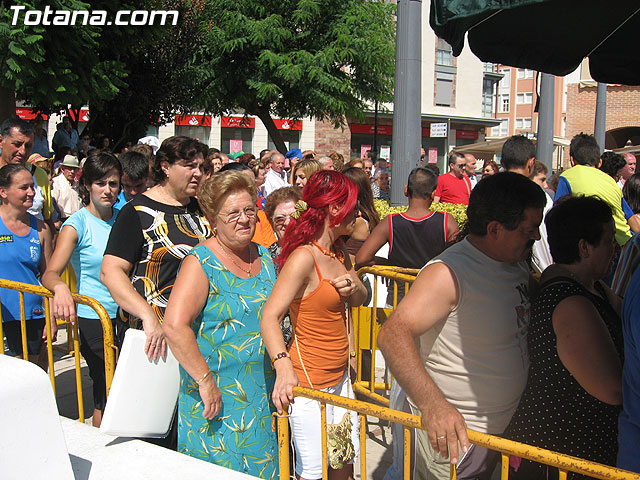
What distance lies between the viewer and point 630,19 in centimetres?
352

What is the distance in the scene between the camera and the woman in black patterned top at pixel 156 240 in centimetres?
290

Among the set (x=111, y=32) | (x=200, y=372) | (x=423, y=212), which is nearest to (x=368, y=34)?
(x=111, y=32)

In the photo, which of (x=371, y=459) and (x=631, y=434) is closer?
(x=631, y=434)

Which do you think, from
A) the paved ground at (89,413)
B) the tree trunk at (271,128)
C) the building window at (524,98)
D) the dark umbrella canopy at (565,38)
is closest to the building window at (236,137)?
the tree trunk at (271,128)

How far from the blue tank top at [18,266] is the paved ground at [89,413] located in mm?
1131

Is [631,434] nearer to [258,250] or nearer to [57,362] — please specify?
[258,250]

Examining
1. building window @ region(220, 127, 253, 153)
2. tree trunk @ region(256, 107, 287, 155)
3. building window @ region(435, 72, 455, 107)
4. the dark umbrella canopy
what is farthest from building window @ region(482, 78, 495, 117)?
the dark umbrella canopy

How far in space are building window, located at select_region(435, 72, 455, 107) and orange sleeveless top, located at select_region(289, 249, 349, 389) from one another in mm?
40211

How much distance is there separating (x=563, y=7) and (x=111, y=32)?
37.8 feet

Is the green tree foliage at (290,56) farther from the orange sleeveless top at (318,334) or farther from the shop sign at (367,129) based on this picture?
the shop sign at (367,129)

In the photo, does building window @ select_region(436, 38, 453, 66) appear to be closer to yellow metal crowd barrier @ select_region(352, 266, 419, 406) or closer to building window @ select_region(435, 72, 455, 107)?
building window @ select_region(435, 72, 455, 107)

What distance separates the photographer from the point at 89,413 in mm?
4848

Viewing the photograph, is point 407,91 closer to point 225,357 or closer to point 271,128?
point 225,357

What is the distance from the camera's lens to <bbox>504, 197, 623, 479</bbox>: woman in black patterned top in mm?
2135
